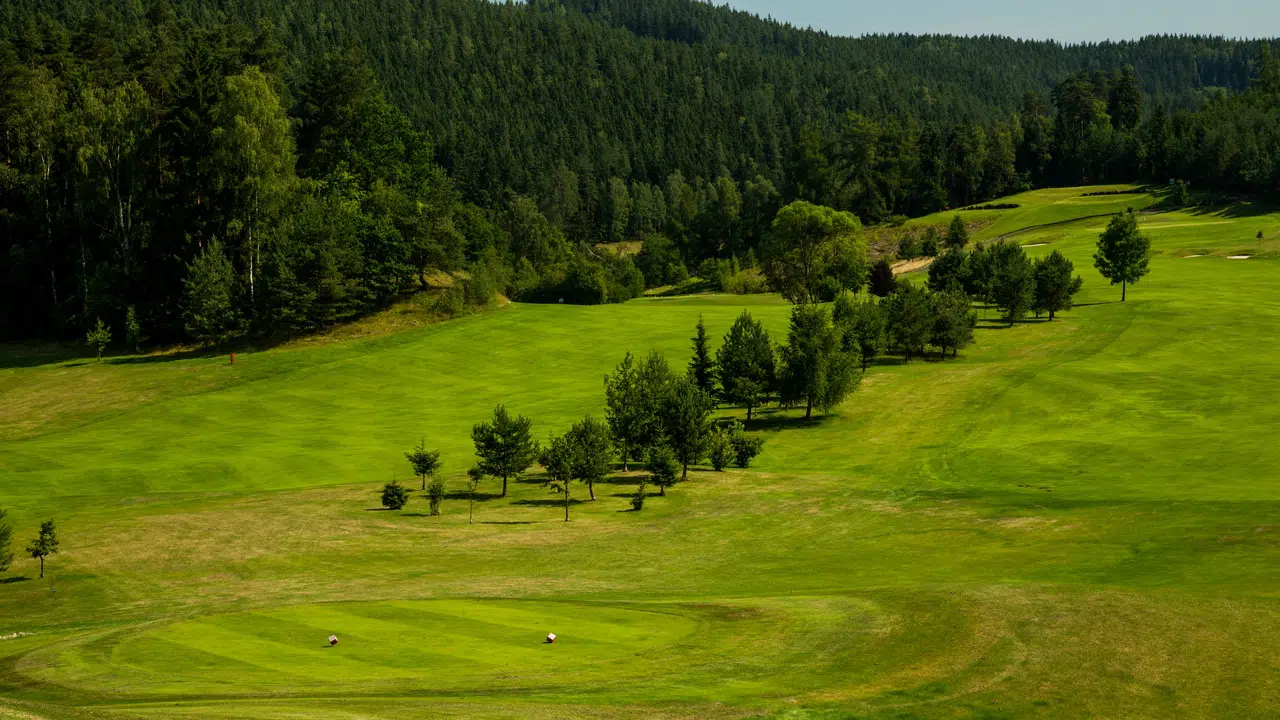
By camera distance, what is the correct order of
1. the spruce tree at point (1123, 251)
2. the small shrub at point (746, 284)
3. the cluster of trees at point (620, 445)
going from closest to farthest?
the cluster of trees at point (620, 445)
the spruce tree at point (1123, 251)
the small shrub at point (746, 284)

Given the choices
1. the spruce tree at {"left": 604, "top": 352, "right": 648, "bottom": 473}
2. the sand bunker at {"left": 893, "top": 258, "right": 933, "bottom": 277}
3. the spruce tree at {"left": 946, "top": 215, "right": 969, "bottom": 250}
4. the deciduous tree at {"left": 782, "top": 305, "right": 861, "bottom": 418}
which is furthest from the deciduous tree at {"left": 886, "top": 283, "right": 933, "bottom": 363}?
the spruce tree at {"left": 946, "top": 215, "right": 969, "bottom": 250}

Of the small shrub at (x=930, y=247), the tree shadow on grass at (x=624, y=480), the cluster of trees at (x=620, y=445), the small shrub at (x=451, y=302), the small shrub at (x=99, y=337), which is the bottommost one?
the tree shadow on grass at (x=624, y=480)

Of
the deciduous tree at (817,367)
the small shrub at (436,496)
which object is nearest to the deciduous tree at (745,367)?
the deciduous tree at (817,367)

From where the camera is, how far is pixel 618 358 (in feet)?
380

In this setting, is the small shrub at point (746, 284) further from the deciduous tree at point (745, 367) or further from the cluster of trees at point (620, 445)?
the cluster of trees at point (620, 445)

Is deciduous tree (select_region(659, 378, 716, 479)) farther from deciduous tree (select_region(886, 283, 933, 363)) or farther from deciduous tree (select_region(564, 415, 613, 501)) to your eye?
deciduous tree (select_region(886, 283, 933, 363))

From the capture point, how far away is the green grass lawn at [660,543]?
32.0 metres

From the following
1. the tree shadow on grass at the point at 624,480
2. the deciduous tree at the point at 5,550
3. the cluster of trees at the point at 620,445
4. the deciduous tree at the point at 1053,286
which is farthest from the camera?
the deciduous tree at the point at 1053,286

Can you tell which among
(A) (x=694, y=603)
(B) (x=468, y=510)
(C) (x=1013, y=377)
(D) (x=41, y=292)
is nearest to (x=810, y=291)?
(C) (x=1013, y=377)

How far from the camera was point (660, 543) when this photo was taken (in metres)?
58.8

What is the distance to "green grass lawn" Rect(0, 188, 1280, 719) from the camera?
105 ft

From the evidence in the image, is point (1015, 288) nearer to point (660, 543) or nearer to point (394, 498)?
point (660, 543)

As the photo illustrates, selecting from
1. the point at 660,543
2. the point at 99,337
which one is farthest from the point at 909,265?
the point at 660,543

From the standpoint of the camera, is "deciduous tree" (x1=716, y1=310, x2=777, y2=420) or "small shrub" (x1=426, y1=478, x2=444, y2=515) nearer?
"small shrub" (x1=426, y1=478, x2=444, y2=515)
